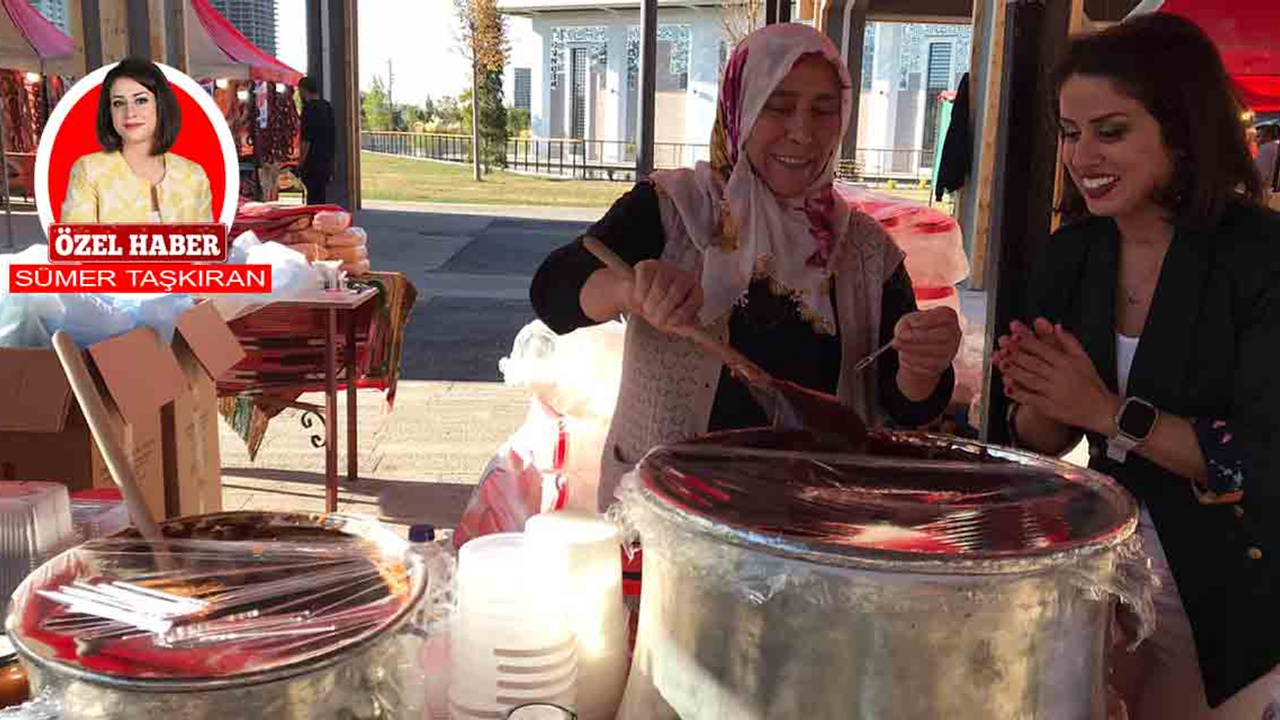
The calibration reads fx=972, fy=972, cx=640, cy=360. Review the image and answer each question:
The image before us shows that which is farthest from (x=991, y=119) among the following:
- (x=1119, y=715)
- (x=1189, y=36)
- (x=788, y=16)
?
A: (x=1119, y=715)

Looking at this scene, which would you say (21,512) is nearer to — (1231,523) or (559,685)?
(559,685)

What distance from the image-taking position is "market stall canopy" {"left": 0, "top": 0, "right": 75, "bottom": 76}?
8695 millimetres

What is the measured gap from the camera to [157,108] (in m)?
2.99

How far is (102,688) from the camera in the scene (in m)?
0.69

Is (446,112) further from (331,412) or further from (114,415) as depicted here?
(114,415)

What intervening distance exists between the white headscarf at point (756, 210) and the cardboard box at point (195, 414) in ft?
4.70

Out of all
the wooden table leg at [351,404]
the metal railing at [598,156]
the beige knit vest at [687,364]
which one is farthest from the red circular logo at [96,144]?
the metal railing at [598,156]

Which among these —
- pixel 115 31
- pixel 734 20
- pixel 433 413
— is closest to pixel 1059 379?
pixel 115 31

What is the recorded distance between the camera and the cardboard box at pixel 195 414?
2451 mm

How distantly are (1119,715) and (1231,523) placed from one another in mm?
357

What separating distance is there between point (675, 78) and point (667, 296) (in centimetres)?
2656

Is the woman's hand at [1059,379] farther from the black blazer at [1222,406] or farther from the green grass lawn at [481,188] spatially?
the green grass lawn at [481,188]

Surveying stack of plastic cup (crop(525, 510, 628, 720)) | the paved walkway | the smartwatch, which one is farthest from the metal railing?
stack of plastic cup (crop(525, 510, 628, 720))

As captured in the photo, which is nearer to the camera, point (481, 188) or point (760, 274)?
point (760, 274)
